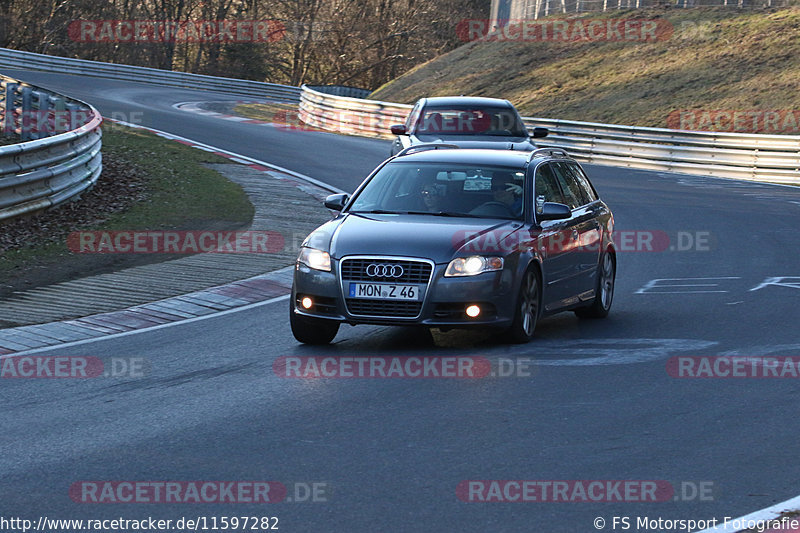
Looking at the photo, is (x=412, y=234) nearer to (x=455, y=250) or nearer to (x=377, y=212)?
(x=455, y=250)

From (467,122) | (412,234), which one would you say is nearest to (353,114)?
(467,122)

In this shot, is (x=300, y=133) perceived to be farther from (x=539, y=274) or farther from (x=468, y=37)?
(x=468, y=37)

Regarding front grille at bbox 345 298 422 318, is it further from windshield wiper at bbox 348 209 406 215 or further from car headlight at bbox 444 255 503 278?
windshield wiper at bbox 348 209 406 215

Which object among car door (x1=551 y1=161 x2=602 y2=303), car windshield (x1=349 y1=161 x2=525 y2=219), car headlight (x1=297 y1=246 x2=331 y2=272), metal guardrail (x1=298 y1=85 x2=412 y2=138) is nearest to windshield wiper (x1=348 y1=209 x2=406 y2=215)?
car windshield (x1=349 y1=161 x2=525 y2=219)

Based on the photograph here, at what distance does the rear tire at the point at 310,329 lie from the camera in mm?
9547

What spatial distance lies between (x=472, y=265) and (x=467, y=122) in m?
11.2

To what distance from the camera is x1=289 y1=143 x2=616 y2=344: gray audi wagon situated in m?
9.12

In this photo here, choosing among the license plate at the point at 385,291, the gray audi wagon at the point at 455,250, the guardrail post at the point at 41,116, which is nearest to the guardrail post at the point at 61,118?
the guardrail post at the point at 41,116

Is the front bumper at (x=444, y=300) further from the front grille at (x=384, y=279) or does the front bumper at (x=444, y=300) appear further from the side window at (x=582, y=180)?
the side window at (x=582, y=180)

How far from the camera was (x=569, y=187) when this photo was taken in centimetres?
1140

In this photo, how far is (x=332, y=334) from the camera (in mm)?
9688

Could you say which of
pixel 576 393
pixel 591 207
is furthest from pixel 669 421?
pixel 591 207

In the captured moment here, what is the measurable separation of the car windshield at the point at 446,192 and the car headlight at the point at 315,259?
2.96ft

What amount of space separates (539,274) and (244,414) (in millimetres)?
3413
